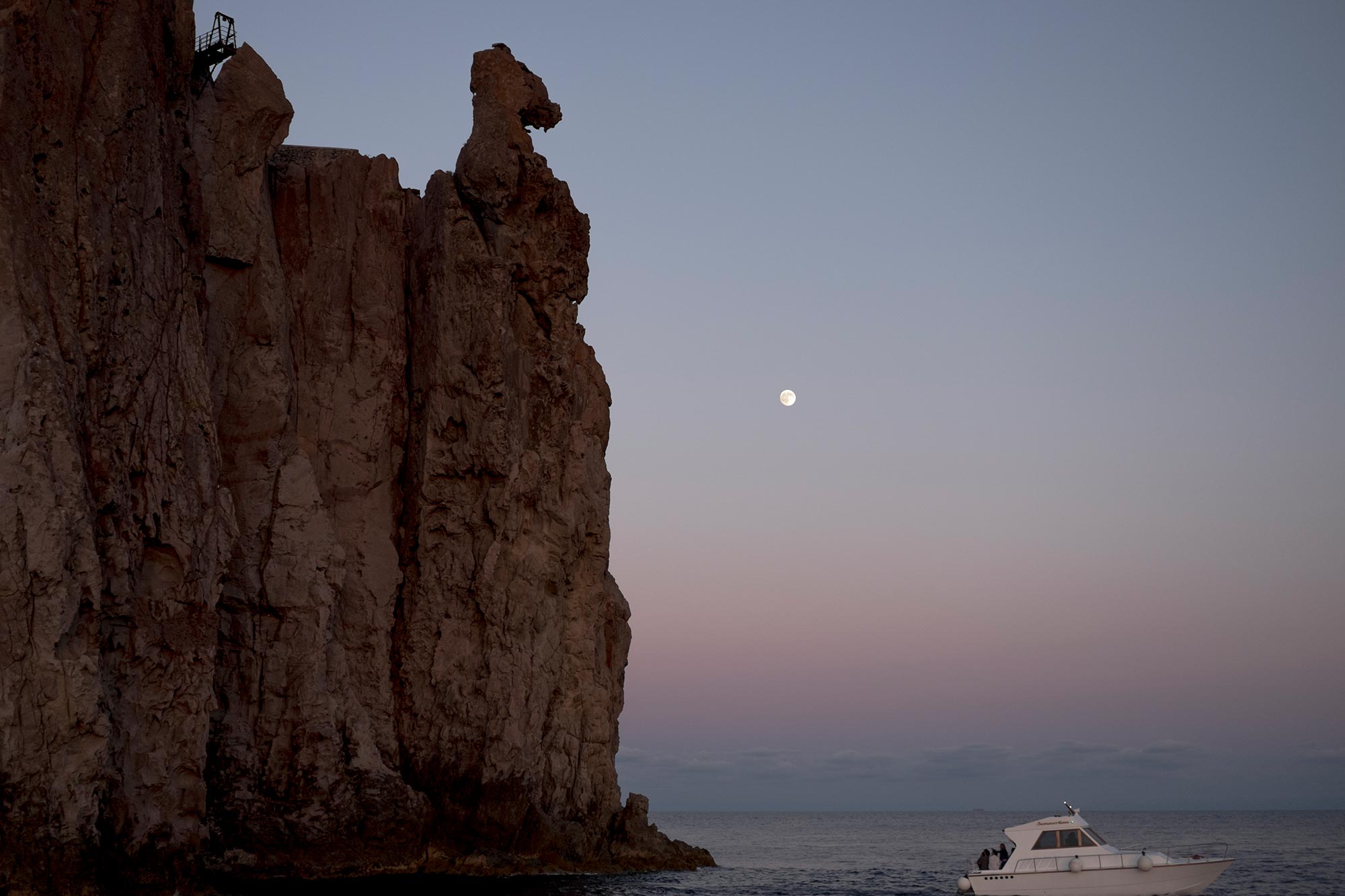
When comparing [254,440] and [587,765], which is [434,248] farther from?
[587,765]

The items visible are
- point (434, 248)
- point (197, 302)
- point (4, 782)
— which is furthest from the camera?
point (434, 248)

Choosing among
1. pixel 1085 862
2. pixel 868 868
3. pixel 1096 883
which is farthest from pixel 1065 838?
pixel 868 868

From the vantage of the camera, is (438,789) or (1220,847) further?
(1220,847)

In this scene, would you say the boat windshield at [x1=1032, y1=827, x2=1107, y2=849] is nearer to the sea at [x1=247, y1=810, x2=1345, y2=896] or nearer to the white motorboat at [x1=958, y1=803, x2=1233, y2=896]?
the white motorboat at [x1=958, y1=803, x2=1233, y2=896]

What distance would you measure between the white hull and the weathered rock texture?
15.5 m

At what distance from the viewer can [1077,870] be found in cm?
3653

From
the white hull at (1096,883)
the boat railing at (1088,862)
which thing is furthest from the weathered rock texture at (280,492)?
the boat railing at (1088,862)

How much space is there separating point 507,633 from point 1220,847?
66358 millimetres

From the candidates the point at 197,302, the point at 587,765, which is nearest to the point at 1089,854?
the point at 587,765

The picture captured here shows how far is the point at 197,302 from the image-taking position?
3694cm

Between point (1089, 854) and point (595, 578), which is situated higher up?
point (595, 578)

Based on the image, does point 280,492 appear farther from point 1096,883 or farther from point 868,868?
point 868,868

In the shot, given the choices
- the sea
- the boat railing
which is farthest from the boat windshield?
the sea

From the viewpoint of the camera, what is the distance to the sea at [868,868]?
3891 centimetres
